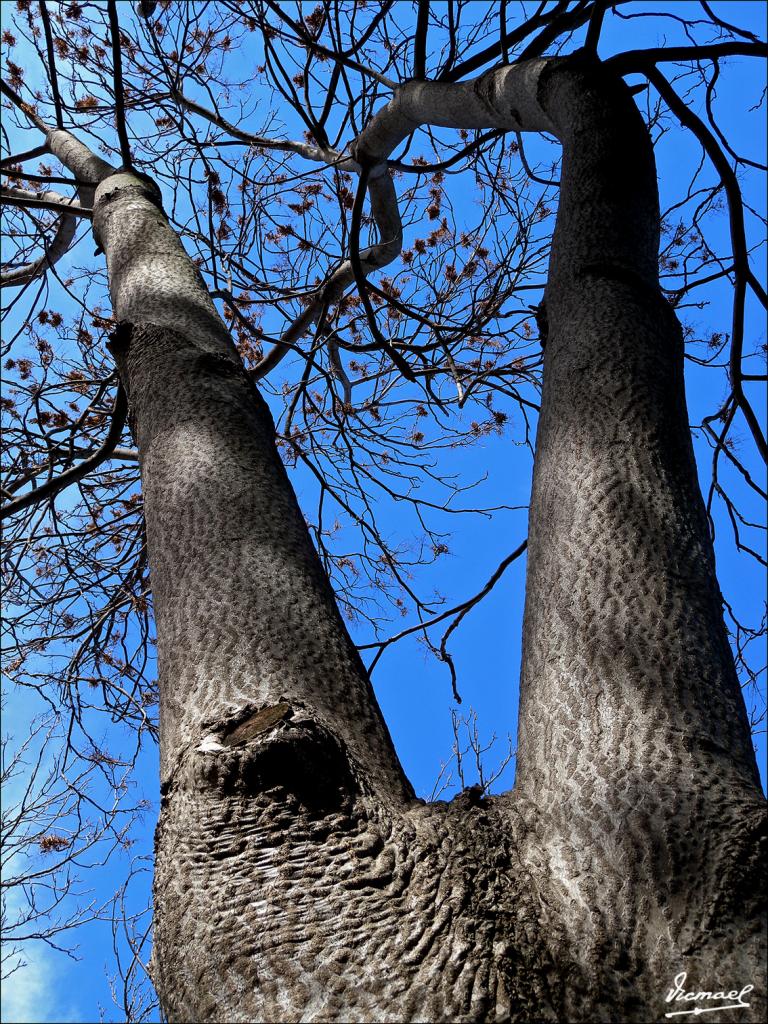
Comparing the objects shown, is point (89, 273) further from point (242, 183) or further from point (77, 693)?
point (77, 693)

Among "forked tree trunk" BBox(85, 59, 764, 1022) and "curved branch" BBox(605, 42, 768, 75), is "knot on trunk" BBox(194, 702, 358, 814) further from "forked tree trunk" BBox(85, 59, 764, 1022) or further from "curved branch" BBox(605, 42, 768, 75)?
"curved branch" BBox(605, 42, 768, 75)

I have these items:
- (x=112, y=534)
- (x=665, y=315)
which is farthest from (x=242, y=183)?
(x=665, y=315)

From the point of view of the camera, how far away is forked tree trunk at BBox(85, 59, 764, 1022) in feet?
2.51

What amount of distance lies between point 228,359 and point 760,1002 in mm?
1502

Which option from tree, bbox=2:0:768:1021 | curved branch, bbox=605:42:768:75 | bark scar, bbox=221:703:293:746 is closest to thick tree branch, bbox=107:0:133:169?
tree, bbox=2:0:768:1021

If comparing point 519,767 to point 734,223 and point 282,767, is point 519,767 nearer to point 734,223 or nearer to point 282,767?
point 282,767

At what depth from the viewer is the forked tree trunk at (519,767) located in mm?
764

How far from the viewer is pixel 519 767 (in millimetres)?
1010

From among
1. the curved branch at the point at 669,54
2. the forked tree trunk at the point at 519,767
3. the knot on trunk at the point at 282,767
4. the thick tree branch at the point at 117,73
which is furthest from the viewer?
the thick tree branch at the point at 117,73

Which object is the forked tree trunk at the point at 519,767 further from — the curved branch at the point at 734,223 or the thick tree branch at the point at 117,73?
the thick tree branch at the point at 117,73

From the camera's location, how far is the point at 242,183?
12.2ft

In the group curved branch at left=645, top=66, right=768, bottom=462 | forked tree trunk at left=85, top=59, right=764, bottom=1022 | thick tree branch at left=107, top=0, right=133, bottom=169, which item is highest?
thick tree branch at left=107, top=0, right=133, bottom=169

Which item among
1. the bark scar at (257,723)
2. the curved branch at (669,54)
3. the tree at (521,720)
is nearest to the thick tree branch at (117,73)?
the tree at (521,720)

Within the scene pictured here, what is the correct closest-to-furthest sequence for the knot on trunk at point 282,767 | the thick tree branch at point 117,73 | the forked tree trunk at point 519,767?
the forked tree trunk at point 519,767 → the knot on trunk at point 282,767 → the thick tree branch at point 117,73
